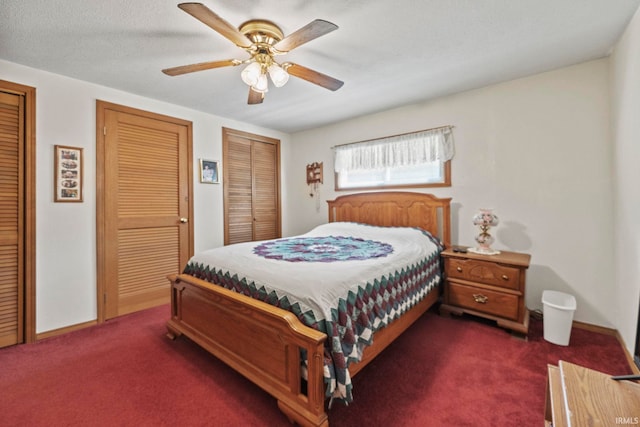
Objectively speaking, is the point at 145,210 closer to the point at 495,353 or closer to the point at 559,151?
the point at 495,353

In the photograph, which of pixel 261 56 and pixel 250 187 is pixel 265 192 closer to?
pixel 250 187

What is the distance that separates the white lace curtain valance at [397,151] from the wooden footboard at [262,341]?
2.55 m

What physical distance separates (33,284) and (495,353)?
12.5 feet

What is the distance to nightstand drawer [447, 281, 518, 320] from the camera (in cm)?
229

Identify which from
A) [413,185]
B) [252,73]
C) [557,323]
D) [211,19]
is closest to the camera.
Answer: [211,19]

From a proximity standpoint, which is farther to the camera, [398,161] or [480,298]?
[398,161]

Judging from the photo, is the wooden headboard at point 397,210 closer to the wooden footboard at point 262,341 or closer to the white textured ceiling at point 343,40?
the white textured ceiling at point 343,40

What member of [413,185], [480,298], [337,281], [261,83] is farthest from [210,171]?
[480,298]

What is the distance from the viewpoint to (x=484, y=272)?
243 cm

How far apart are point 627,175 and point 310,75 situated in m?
2.39

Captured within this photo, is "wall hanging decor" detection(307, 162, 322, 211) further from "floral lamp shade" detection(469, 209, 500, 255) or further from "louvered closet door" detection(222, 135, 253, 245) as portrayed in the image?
"floral lamp shade" detection(469, 209, 500, 255)

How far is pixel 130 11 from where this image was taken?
1.65m

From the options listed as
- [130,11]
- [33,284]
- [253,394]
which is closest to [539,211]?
[253,394]

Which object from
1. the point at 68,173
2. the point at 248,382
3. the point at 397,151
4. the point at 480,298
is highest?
the point at 397,151
